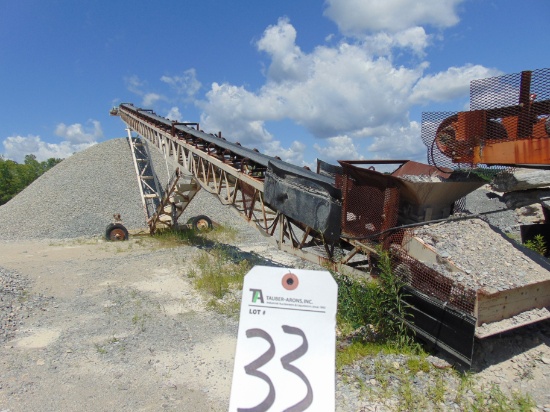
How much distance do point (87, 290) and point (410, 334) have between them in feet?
22.8

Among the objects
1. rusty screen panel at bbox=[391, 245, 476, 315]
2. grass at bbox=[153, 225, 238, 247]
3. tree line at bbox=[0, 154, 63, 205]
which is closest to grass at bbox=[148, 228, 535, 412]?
rusty screen panel at bbox=[391, 245, 476, 315]

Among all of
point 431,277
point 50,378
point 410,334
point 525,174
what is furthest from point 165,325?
point 525,174

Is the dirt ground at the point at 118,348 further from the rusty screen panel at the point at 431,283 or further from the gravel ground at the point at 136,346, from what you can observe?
the rusty screen panel at the point at 431,283

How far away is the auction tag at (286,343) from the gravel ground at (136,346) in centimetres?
196

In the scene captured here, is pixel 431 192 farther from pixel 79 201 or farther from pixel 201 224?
pixel 79 201

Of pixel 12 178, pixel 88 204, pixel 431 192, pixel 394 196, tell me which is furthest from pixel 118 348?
pixel 12 178

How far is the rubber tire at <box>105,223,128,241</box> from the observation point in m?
14.8

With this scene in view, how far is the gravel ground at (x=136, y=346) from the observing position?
4137 millimetres

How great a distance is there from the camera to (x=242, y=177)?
27.7 ft

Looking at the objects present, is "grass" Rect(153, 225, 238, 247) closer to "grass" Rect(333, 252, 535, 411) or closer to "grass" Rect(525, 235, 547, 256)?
"grass" Rect(333, 252, 535, 411)

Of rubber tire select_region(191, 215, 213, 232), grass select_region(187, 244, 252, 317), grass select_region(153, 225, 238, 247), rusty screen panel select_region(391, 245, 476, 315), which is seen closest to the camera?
rusty screen panel select_region(391, 245, 476, 315)

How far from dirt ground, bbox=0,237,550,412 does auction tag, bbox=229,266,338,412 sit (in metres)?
2.28

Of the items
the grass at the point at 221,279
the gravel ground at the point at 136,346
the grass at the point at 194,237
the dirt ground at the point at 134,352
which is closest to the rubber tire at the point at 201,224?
the grass at the point at 194,237

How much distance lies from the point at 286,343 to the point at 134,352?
159 inches
